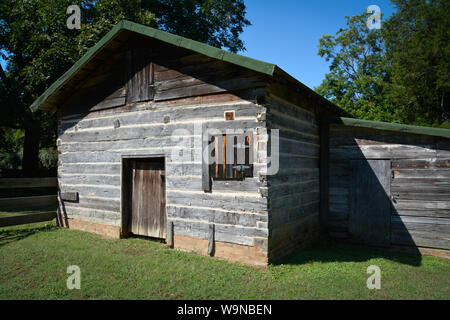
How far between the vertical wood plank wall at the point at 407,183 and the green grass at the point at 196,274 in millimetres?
635

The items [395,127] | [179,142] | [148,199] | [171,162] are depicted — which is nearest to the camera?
[179,142]

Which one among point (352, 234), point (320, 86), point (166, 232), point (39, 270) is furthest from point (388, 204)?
point (320, 86)

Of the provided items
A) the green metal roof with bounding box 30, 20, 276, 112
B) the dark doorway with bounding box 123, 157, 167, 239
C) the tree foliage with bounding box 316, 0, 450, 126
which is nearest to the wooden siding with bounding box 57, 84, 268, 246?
the dark doorway with bounding box 123, 157, 167, 239

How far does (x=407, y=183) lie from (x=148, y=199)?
264 inches

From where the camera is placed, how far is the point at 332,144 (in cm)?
844

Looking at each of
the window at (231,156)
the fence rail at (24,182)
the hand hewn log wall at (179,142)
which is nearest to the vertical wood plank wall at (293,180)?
the hand hewn log wall at (179,142)

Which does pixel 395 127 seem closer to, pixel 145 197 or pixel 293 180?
pixel 293 180

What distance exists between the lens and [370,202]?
25.8 ft

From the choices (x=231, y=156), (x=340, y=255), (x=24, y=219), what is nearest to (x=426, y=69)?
(x=340, y=255)

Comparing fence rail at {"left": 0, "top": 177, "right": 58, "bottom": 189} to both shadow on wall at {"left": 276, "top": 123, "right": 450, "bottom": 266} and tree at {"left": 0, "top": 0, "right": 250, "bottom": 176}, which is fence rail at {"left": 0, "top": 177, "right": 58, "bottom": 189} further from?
shadow on wall at {"left": 276, "top": 123, "right": 450, "bottom": 266}

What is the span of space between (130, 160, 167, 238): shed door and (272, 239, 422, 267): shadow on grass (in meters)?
3.32

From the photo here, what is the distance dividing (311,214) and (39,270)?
20.9 feet

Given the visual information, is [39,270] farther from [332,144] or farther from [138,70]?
[332,144]

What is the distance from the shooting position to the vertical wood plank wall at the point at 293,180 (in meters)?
6.20
